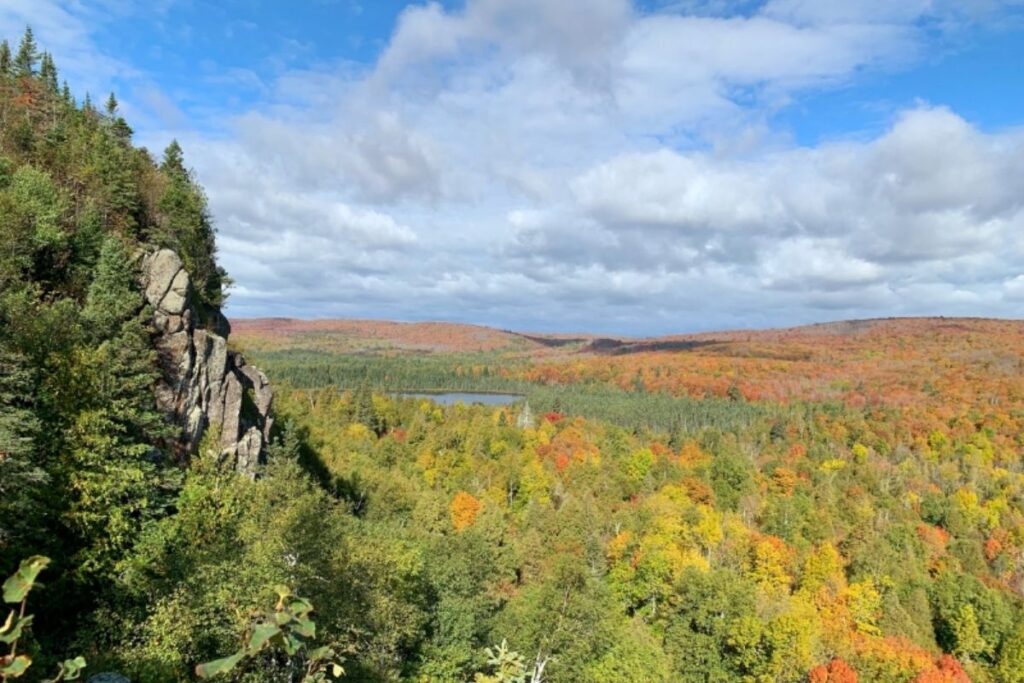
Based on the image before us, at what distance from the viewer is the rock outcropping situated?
32656 millimetres

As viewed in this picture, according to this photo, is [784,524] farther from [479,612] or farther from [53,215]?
[53,215]

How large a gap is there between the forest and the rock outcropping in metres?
1.50

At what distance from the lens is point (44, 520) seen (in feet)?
70.9

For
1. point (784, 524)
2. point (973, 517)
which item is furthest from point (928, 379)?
point (784, 524)

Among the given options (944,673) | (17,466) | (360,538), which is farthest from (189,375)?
(944,673)

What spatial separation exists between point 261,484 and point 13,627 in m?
33.5

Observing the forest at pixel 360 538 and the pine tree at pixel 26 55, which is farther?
the pine tree at pixel 26 55

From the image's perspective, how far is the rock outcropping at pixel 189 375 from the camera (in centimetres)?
3266

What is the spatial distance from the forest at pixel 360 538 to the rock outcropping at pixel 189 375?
4.90 feet

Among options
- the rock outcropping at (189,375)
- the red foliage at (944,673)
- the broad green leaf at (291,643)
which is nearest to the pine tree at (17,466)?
the rock outcropping at (189,375)

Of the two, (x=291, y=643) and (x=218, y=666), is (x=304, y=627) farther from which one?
(x=218, y=666)

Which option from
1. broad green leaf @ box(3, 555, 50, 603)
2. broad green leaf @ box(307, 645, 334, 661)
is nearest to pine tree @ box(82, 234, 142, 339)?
broad green leaf @ box(3, 555, 50, 603)

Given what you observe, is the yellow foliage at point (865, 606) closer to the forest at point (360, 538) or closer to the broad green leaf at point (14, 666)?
the forest at point (360, 538)

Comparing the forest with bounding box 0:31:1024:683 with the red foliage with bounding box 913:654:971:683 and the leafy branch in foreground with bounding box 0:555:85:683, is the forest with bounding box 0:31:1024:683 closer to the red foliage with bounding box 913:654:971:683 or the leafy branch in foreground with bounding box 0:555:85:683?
the leafy branch in foreground with bounding box 0:555:85:683
